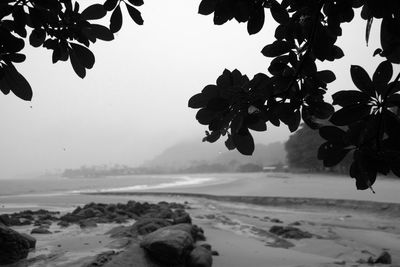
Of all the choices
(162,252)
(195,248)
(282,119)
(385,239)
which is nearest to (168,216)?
(195,248)

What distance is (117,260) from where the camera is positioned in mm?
4051

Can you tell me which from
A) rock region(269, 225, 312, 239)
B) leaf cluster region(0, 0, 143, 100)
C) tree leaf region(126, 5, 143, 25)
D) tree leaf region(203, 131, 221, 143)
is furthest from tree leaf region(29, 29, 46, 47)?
rock region(269, 225, 312, 239)

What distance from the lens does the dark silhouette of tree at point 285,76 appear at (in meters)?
1.15

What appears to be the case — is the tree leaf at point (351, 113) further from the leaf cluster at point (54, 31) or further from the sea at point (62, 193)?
the sea at point (62, 193)

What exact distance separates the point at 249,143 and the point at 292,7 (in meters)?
0.70

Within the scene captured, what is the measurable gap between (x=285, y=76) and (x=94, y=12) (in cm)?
87

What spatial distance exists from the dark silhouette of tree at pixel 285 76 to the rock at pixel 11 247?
4198 mm

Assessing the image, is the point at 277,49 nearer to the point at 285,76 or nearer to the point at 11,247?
the point at 285,76

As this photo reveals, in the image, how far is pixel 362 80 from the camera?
114cm

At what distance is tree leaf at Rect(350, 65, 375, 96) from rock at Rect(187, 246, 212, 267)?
12.9 feet

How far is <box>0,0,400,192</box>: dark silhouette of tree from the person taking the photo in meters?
1.15

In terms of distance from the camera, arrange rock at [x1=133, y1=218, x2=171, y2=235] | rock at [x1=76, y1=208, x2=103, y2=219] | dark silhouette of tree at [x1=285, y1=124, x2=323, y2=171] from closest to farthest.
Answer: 1. rock at [x1=133, y1=218, x2=171, y2=235]
2. rock at [x1=76, y1=208, x2=103, y2=219]
3. dark silhouette of tree at [x1=285, y1=124, x2=323, y2=171]

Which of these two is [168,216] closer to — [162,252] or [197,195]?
[162,252]

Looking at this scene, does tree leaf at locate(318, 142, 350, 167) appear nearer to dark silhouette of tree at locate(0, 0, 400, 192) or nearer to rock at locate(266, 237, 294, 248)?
dark silhouette of tree at locate(0, 0, 400, 192)
